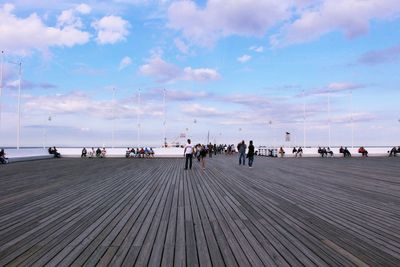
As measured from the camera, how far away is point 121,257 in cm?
416

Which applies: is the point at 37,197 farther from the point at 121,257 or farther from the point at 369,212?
the point at 369,212

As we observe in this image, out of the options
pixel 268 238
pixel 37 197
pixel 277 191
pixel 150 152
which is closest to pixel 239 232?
pixel 268 238

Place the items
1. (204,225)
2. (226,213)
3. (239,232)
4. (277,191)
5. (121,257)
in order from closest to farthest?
(121,257)
(239,232)
(204,225)
(226,213)
(277,191)

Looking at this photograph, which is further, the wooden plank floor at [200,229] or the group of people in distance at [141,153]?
the group of people in distance at [141,153]

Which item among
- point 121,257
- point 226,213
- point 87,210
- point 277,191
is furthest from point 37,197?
point 277,191

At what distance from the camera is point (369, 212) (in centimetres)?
696

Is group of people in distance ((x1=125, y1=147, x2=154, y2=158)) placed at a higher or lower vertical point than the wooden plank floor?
higher

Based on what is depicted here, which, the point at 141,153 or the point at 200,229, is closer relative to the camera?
the point at 200,229

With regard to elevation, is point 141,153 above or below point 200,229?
above

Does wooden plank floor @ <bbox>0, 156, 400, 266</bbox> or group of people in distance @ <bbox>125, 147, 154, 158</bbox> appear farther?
group of people in distance @ <bbox>125, 147, 154, 158</bbox>

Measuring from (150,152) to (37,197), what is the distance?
31470mm

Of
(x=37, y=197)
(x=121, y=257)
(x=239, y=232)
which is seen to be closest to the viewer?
(x=121, y=257)

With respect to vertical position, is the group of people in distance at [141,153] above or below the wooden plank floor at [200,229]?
above

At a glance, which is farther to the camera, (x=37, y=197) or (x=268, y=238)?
(x=37, y=197)
